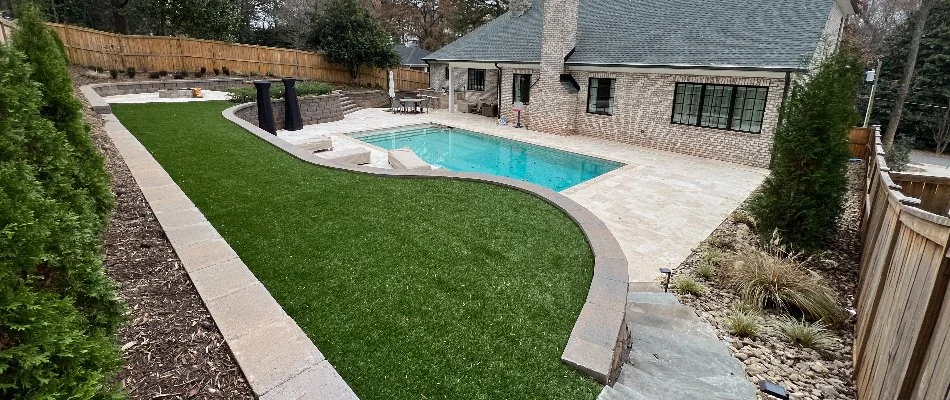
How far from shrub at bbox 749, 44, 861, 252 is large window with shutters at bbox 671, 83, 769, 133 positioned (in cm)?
714

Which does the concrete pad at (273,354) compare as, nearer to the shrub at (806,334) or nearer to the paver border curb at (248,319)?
the paver border curb at (248,319)

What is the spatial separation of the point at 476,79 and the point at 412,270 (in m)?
20.3

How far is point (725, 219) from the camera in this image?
842 cm

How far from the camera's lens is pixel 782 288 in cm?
537

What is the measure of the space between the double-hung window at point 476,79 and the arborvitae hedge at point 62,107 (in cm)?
1875

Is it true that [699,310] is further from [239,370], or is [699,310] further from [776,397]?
[239,370]

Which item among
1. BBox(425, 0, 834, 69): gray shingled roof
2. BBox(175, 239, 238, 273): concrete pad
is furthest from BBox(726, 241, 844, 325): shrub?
BBox(425, 0, 834, 69): gray shingled roof

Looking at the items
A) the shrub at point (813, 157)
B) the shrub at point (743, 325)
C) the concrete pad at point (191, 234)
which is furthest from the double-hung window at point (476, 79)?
the shrub at point (743, 325)

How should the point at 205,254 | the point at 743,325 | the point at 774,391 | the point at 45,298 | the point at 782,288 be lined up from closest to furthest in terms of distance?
the point at 45,298, the point at 774,391, the point at 205,254, the point at 743,325, the point at 782,288

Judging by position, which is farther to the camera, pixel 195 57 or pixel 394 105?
pixel 394 105

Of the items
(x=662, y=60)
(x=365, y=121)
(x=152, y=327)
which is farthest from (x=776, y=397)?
(x=365, y=121)

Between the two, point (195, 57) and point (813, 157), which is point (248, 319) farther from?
point (195, 57)

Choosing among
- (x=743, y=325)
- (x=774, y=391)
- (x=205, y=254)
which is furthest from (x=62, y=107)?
(x=743, y=325)

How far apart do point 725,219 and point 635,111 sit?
25.3ft
